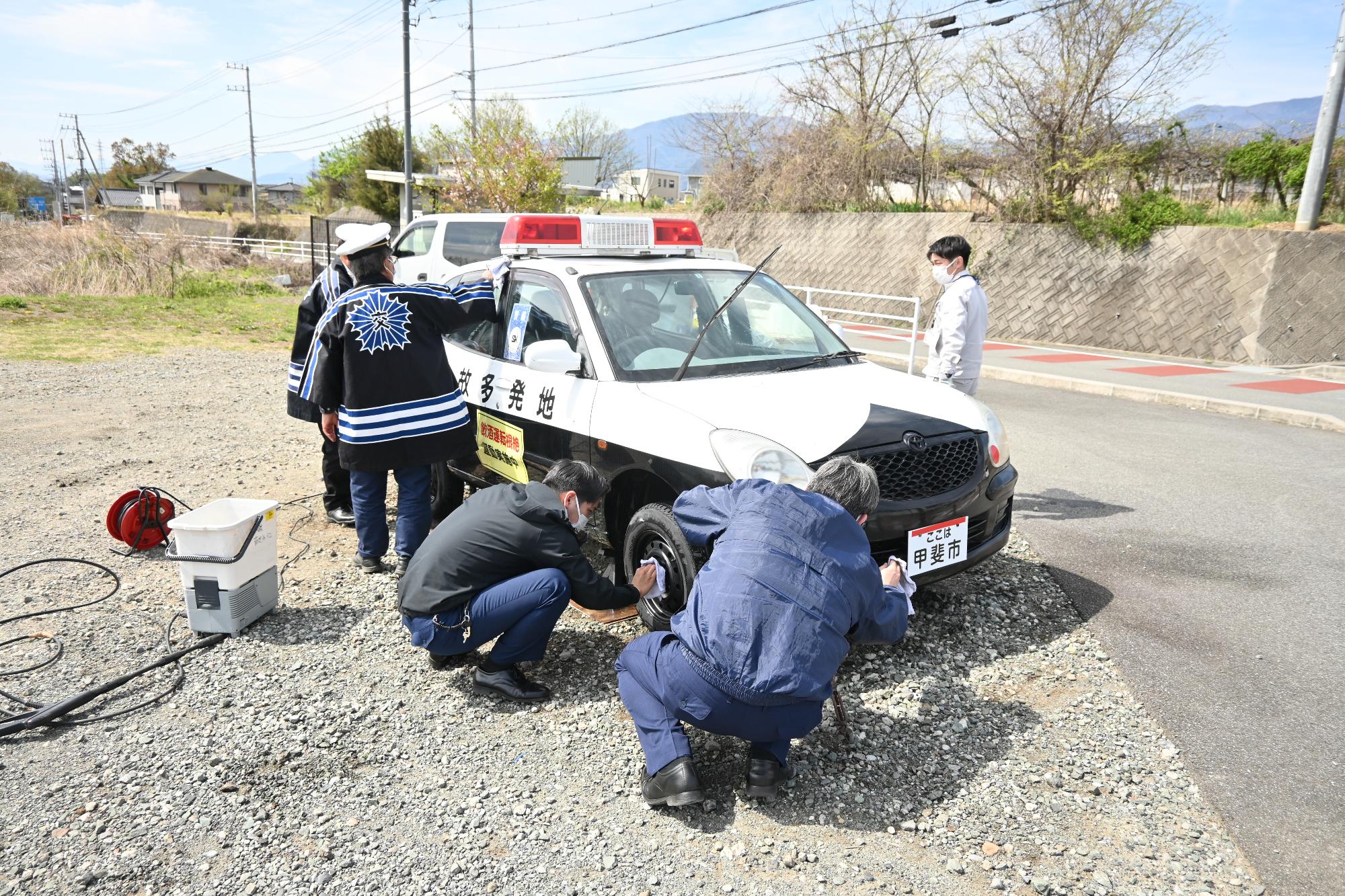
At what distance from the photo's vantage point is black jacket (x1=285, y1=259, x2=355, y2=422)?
5.00 meters

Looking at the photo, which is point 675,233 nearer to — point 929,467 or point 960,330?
point 960,330

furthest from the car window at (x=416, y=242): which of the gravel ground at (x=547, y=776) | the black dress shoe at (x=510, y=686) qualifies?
the black dress shoe at (x=510, y=686)

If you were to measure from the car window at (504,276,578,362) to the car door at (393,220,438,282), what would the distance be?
3.47m

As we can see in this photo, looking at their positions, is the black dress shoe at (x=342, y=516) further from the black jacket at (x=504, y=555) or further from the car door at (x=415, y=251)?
the car door at (x=415, y=251)

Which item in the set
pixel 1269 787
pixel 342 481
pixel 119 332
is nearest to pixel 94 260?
pixel 119 332

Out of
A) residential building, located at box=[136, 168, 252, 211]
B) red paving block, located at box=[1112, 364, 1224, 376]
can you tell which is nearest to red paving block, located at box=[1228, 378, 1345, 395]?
red paving block, located at box=[1112, 364, 1224, 376]

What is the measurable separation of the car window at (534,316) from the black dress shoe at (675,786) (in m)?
2.21

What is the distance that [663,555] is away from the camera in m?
3.67

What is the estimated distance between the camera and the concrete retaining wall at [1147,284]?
13.3 metres

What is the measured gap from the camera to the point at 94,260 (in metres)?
19.5

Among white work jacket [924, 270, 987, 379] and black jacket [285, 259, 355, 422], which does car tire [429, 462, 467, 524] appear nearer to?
black jacket [285, 259, 355, 422]

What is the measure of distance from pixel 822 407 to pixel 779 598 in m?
1.36

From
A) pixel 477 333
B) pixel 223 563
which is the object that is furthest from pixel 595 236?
pixel 223 563

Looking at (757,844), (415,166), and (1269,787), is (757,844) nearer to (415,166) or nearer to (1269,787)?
(1269,787)
